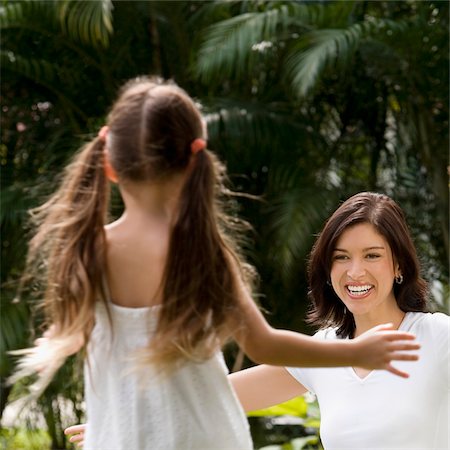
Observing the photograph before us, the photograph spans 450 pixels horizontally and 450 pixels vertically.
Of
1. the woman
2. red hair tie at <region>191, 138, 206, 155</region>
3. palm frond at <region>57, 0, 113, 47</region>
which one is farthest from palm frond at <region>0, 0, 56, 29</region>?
red hair tie at <region>191, 138, 206, 155</region>

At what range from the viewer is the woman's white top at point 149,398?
2053 mm

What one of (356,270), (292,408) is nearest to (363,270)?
(356,270)

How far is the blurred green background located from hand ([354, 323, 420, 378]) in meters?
5.10

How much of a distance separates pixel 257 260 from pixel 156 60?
79.2 inches

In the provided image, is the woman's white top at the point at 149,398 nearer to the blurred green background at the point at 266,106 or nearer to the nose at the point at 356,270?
the nose at the point at 356,270

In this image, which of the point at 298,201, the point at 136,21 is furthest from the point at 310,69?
the point at 136,21

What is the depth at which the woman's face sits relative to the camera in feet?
9.29

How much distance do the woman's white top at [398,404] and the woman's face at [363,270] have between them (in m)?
0.13

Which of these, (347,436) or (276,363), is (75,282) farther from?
(347,436)

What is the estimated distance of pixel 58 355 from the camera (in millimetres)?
2113

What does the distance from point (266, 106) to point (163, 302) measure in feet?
20.5

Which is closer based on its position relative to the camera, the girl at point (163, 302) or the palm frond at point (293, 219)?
the girl at point (163, 302)

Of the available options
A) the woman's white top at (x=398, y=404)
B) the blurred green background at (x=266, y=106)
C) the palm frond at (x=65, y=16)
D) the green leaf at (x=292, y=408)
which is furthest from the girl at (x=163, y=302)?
the palm frond at (x=65, y=16)

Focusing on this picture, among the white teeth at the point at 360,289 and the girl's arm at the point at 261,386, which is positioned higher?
the white teeth at the point at 360,289
